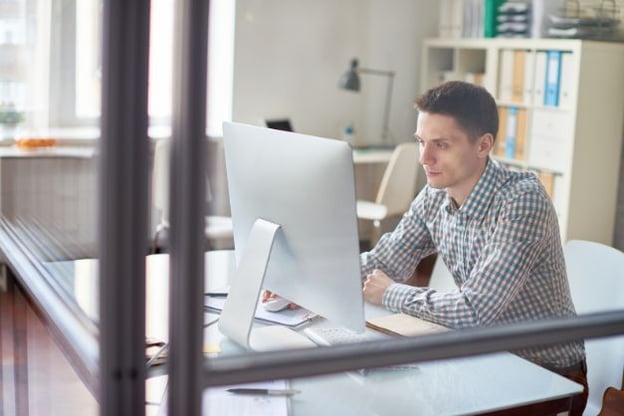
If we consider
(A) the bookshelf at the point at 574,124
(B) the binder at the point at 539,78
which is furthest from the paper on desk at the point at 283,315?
(B) the binder at the point at 539,78

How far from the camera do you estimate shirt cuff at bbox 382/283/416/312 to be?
170cm

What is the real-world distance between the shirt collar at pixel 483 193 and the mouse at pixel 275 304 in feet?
1.35

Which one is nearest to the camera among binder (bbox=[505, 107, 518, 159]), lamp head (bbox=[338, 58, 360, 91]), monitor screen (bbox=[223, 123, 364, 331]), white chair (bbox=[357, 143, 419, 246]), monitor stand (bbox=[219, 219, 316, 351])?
monitor screen (bbox=[223, 123, 364, 331])

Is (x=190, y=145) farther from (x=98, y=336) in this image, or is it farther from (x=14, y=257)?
(x=14, y=257)

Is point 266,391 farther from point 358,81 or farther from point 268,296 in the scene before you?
point 358,81

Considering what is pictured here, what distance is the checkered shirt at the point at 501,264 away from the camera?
1618 millimetres

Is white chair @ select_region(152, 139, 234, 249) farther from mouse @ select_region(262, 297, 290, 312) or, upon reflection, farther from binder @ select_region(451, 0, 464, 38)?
binder @ select_region(451, 0, 464, 38)

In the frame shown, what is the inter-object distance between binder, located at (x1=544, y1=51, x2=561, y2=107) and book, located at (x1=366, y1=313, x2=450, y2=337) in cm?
272

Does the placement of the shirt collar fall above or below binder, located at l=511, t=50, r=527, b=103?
below

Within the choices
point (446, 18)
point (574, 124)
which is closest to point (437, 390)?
point (574, 124)

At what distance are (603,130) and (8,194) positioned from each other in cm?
323

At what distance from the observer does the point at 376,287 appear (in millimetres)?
1766

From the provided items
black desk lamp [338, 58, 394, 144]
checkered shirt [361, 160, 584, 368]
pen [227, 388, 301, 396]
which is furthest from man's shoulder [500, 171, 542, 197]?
black desk lamp [338, 58, 394, 144]

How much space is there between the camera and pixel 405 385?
1368mm
